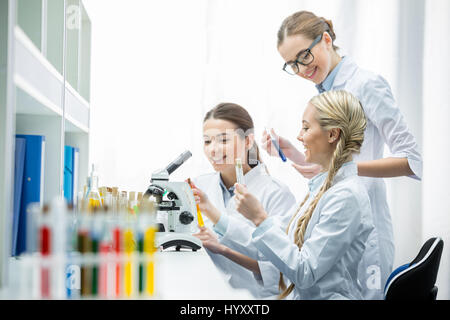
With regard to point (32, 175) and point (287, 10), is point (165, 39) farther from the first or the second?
point (32, 175)

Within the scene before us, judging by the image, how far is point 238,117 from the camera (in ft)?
6.51

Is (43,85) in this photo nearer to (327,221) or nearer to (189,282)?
(189,282)

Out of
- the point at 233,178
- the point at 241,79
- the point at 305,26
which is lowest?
the point at 233,178

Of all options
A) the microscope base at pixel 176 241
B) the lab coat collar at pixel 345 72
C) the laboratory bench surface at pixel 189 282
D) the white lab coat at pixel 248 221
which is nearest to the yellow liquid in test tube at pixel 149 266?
the laboratory bench surface at pixel 189 282

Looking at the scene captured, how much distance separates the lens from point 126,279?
2.30 ft

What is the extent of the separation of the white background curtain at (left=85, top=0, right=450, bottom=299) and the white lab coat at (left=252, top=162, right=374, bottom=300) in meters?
0.69

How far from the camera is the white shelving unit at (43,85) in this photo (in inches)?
33.8

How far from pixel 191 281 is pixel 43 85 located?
64 cm

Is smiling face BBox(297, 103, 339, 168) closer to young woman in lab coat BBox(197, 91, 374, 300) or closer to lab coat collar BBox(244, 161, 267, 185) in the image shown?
young woman in lab coat BBox(197, 91, 374, 300)

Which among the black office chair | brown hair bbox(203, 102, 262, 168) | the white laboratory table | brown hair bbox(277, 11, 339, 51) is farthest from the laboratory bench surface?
brown hair bbox(277, 11, 339, 51)

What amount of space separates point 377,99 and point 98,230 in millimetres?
1440

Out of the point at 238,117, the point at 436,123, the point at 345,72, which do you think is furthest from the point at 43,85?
the point at 436,123

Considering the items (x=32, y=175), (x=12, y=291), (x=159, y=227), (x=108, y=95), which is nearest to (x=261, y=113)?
(x=108, y=95)

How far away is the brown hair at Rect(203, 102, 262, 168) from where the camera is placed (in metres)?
1.98
